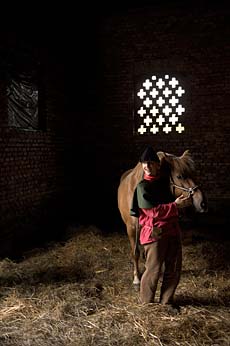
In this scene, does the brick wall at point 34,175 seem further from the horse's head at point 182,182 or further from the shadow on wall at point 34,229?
the horse's head at point 182,182

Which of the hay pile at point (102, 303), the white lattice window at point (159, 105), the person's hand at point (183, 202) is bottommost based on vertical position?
the hay pile at point (102, 303)

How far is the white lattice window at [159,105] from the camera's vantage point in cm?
873

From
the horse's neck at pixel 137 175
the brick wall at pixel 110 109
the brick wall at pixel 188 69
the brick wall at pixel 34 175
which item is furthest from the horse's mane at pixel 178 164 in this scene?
the brick wall at pixel 188 69

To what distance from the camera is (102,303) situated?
4332mm

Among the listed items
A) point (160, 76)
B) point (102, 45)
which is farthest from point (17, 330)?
point (102, 45)

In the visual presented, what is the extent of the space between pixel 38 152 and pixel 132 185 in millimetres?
3450

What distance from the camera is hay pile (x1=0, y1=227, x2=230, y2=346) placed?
3555 mm

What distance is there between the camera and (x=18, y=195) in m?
7.15

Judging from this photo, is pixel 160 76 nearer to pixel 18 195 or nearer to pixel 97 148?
pixel 97 148

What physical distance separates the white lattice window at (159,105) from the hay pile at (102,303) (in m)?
3.23

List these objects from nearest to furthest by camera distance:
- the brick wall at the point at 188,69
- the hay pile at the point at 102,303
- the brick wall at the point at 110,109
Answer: the hay pile at the point at 102,303, the brick wall at the point at 110,109, the brick wall at the point at 188,69

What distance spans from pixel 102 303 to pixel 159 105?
5.55 metres

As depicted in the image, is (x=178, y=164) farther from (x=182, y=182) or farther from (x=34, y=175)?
(x=34, y=175)

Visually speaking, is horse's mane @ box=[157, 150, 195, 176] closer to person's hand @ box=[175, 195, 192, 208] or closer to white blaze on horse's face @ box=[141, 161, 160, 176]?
person's hand @ box=[175, 195, 192, 208]
